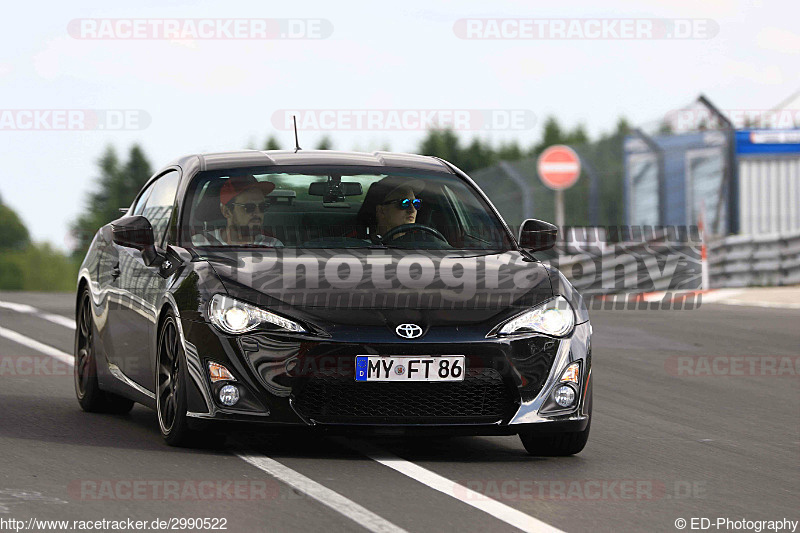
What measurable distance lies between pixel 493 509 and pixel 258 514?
96 centimetres

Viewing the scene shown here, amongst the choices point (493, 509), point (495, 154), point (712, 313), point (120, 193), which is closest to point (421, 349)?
point (493, 509)

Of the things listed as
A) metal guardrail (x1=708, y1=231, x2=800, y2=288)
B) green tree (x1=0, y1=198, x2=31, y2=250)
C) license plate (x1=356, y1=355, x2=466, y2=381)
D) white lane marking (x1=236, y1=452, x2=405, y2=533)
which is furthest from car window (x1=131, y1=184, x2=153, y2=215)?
green tree (x1=0, y1=198, x2=31, y2=250)

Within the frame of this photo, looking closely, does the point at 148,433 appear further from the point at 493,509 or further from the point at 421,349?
the point at 493,509

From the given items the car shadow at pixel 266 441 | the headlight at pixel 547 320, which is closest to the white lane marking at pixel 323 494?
the car shadow at pixel 266 441

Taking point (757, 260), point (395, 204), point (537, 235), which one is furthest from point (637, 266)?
point (395, 204)

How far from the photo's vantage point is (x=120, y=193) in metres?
175

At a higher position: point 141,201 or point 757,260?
point 141,201

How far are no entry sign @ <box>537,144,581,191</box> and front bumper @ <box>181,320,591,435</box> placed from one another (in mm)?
21510

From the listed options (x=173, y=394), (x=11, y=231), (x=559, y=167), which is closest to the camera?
(x=173, y=394)

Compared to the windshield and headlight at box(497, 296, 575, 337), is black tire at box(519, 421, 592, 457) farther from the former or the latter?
the windshield

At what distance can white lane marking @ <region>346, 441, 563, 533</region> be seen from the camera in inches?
239

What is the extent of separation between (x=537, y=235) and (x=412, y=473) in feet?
6.36

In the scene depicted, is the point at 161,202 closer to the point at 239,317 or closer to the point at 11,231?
the point at 239,317

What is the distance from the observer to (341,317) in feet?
23.8
